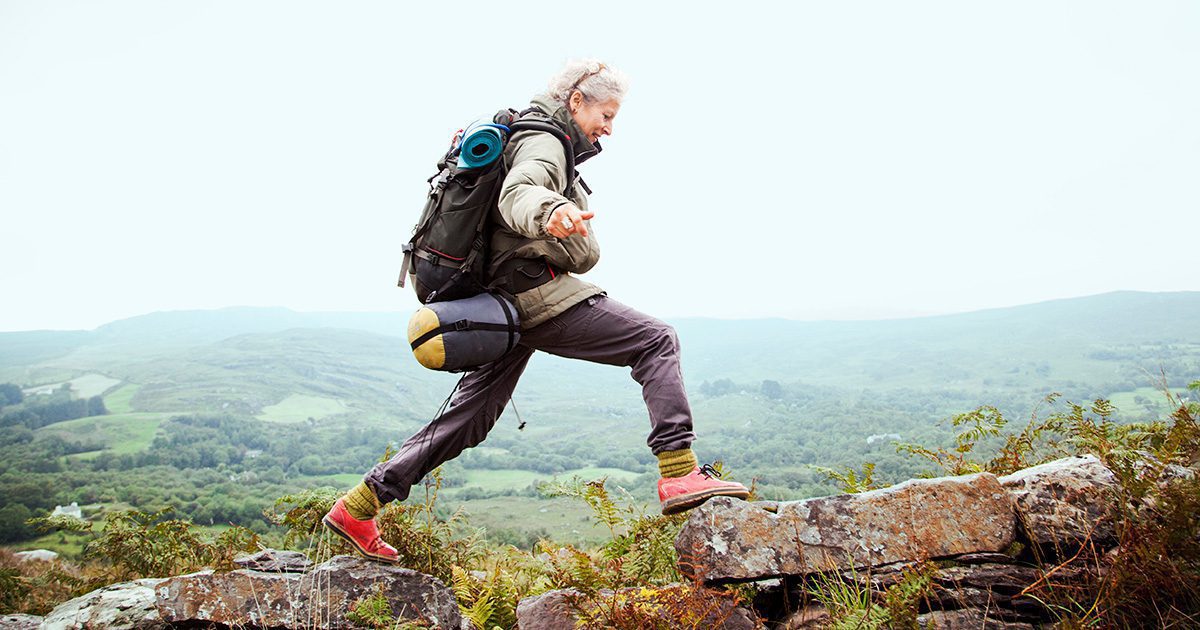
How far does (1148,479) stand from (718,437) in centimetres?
5045

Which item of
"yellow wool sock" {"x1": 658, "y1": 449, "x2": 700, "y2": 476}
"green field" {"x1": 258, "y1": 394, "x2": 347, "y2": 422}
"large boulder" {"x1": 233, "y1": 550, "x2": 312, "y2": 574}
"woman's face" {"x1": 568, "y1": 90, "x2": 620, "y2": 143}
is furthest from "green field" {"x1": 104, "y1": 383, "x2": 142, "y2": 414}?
"yellow wool sock" {"x1": 658, "y1": 449, "x2": 700, "y2": 476}

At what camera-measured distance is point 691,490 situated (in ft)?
11.0

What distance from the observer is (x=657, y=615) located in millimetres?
2758

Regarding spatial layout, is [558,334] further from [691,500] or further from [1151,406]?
[1151,406]

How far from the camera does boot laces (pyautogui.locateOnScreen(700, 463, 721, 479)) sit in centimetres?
350

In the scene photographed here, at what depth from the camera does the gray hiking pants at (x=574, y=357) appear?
3.42 m

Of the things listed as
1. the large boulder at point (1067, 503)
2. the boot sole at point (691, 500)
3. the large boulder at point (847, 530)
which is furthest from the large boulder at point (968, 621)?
the boot sole at point (691, 500)

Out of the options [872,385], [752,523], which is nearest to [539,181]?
[752,523]

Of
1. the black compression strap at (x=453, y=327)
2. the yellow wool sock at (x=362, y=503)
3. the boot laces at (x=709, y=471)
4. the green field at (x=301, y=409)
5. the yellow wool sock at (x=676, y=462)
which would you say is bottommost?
the green field at (x=301, y=409)

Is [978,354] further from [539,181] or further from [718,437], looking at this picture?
[539,181]

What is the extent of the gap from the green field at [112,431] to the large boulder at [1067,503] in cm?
7860

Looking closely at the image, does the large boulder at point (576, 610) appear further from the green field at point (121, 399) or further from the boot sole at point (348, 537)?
the green field at point (121, 399)

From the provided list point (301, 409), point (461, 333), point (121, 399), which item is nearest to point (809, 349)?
point (301, 409)

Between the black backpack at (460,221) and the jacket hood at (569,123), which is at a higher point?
the jacket hood at (569,123)
